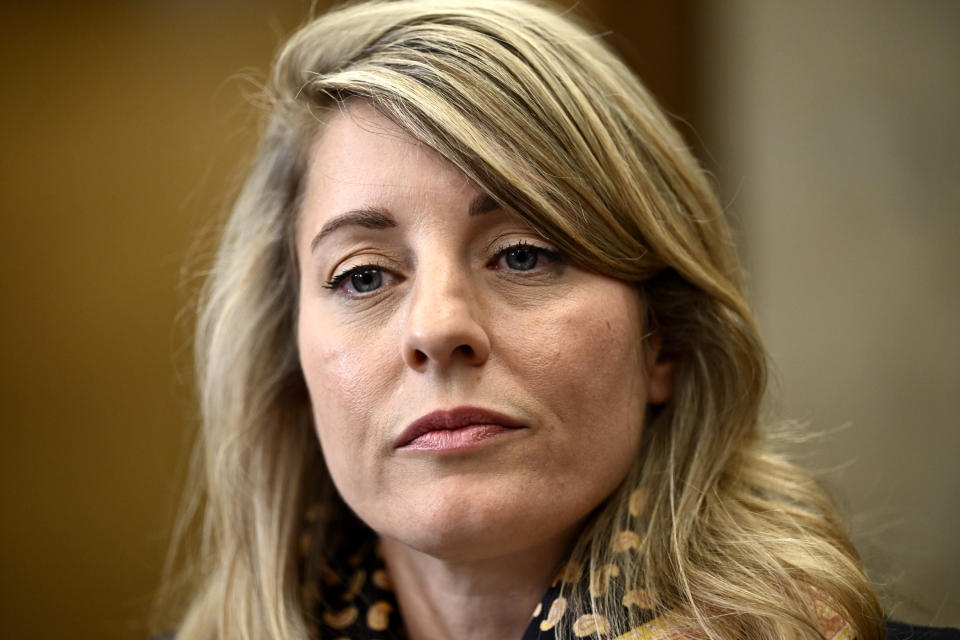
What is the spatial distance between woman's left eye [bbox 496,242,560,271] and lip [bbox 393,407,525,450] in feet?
0.63

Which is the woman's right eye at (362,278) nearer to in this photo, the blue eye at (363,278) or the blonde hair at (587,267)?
the blue eye at (363,278)

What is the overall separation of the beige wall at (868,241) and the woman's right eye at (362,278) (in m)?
0.98

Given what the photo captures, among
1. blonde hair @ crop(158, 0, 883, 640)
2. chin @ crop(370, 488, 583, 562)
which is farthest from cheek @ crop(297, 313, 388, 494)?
blonde hair @ crop(158, 0, 883, 640)

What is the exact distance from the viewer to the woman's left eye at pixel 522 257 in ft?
4.02

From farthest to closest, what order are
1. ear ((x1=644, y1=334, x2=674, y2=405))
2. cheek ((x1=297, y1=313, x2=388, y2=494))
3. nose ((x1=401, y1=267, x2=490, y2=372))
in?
ear ((x1=644, y1=334, x2=674, y2=405)) < cheek ((x1=297, y1=313, x2=388, y2=494)) < nose ((x1=401, y1=267, x2=490, y2=372))

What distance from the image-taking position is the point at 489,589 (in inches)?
51.8

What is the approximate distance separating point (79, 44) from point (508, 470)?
1865 millimetres

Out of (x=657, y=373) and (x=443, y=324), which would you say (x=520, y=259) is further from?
(x=657, y=373)

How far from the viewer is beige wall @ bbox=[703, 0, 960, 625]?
2133mm

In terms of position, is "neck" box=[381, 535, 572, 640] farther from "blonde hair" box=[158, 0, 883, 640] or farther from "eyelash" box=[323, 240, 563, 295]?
"eyelash" box=[323, 240, 563, 295]

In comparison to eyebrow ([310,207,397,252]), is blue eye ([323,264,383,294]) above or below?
below

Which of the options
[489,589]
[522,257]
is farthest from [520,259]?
[489,589]

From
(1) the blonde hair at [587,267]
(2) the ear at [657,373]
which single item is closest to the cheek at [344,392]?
(1) the blonde hair at [587,267]

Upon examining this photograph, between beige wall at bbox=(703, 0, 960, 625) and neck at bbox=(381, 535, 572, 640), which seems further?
beige wall at bbox=(703, 0, 960, 625)
